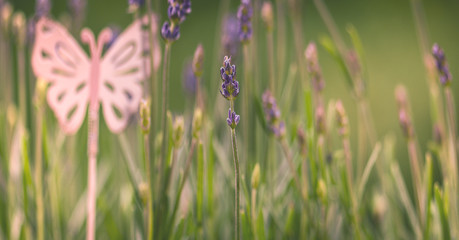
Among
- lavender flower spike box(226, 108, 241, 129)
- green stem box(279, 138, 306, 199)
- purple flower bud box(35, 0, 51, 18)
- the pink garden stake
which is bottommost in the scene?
green stem box(279, 138, 306, 199)

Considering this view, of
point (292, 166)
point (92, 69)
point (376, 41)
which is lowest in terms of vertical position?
point (292, 166)

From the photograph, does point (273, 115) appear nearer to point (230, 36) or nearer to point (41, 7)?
point (230, 36)

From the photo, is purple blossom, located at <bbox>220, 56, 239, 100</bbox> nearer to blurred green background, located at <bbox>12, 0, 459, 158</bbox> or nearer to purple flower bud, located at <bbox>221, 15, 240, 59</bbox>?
purple flower bud, located at <bbox>221, 15, 240, 59</bbox>

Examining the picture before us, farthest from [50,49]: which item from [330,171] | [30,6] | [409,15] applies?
[409,15]

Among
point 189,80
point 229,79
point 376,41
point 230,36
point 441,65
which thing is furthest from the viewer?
point 376,41

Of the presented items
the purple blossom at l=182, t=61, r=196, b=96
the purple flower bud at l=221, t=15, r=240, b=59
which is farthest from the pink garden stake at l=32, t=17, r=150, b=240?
the purple blossom at l=182, t=61, r=196, b=96

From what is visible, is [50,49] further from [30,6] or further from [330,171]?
[30,6]

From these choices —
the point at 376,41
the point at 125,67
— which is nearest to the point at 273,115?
the point at 125,67

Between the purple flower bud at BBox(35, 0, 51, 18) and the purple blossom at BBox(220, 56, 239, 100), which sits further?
the purple flower bud at BBox(35, 0, 51, 18)
